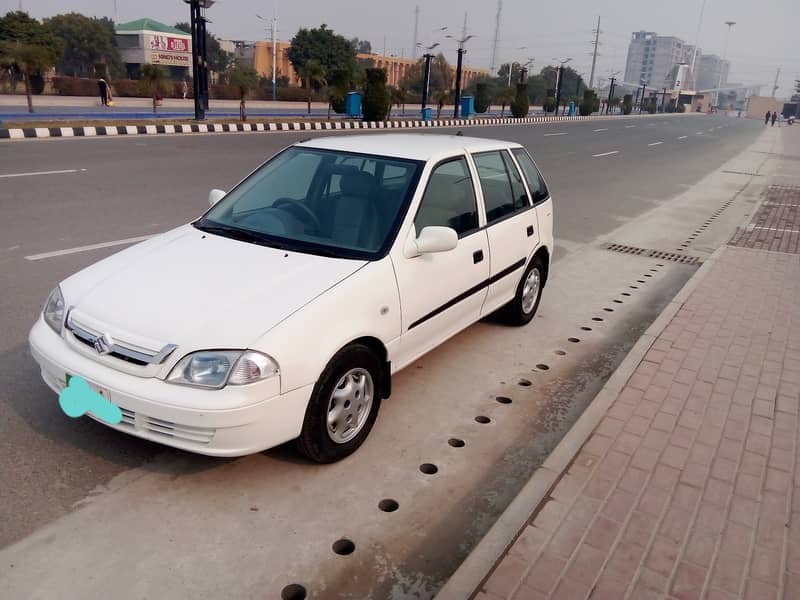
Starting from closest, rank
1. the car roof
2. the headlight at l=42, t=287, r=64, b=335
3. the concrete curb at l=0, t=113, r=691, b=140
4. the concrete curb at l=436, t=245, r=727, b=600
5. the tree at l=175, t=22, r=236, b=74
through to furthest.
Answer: the concrete curb at l=436, t=245, r=727, b=600
the headlight at l=42, t=287, r=64, b=335
the car roof
the concrete curb at l=0, t=113, r=691, b=140
the tree at l=175, t=22, r=236, b=74

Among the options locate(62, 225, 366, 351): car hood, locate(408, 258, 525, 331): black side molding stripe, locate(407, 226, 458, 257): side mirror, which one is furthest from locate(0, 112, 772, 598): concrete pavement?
locate(407, 226, 458, 257): side mirror

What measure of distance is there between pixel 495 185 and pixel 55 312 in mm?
3079

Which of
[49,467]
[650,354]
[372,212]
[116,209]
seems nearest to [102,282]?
[49,467]

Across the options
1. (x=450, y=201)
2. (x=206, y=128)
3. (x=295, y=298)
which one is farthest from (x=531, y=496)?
(x=206, y=128)

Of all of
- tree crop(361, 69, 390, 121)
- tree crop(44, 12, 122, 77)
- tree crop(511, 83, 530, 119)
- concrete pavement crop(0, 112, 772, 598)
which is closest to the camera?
concrete pavement crop(0, 112, 772, 598)

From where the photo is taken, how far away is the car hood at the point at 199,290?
119 inches

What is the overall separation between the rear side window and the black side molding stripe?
69 cm

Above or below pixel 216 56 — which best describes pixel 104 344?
below

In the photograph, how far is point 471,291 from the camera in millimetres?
4496

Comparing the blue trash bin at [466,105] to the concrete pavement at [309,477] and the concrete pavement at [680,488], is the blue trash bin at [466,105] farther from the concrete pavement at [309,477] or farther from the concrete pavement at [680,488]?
the concrete pavement at [680,488]

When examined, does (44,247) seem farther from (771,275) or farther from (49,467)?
(771,275)

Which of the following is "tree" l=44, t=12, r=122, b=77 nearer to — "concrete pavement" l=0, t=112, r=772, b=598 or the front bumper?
"concrete pavement" l=0, t=112, r=772, b=598

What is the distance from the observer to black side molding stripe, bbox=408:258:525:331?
13.1 ft

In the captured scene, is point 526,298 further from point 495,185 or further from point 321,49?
point 321,49
